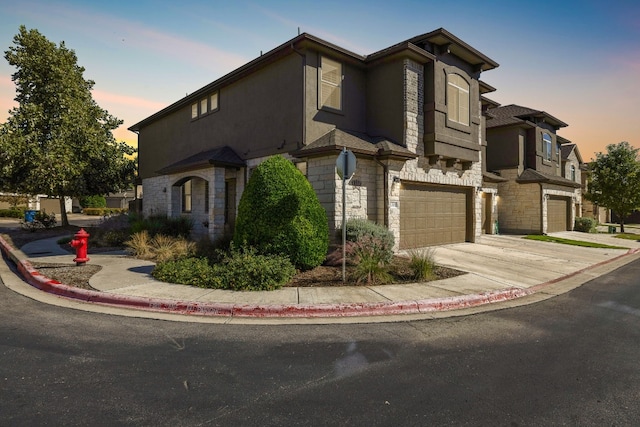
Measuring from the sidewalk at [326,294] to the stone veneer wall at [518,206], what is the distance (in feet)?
39.7

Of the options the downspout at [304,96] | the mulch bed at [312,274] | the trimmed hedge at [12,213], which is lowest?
the mulch bed at [312,274]

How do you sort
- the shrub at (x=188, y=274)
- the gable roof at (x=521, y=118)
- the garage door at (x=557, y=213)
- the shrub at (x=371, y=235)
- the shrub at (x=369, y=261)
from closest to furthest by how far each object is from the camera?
1. the shrub at (x=188, y=274)
2. the shrub at (x=369, y=261)
3. the shrub at (x=371, y=235)
4. the gable roof at (x=521, y=118)
5. the garage door at (x=557, y=213)

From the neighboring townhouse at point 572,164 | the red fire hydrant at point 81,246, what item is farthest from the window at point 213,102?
the neighboring townhouse at point 572,164

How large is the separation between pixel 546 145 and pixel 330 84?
1996 centimetres

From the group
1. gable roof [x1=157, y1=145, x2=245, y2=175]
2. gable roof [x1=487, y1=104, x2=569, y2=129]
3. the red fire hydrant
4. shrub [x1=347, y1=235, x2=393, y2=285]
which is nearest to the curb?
shrub [x1=347, y1=235, x2=393, y2=285]

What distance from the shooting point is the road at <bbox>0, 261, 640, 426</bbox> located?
308 centimetres

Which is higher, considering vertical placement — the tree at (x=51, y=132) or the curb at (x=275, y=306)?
the tree at (x=51, y=132)

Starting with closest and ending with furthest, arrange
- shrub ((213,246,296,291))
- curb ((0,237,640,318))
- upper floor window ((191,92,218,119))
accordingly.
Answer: curb ((0,237,640,318))
shrub ((213,246,296,291))
upper floor window ((191,92,218,119))

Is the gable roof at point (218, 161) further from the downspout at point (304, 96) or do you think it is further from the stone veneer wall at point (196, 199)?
the downspout at point (304, 96)

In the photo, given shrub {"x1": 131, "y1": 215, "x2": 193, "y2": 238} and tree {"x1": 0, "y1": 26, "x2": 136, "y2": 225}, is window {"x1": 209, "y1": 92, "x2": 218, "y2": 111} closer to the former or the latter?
shrub {"x1": 131, "y1": 215, "x2": 193, "y2": 238}

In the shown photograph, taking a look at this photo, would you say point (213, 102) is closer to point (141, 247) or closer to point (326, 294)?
Answer: point (141, 247)

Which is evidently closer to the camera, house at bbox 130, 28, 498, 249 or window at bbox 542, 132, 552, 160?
house at bbox 130, 28, 498, 249

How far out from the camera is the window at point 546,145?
24219 mm

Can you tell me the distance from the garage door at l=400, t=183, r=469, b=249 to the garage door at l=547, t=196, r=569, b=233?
11.4m
